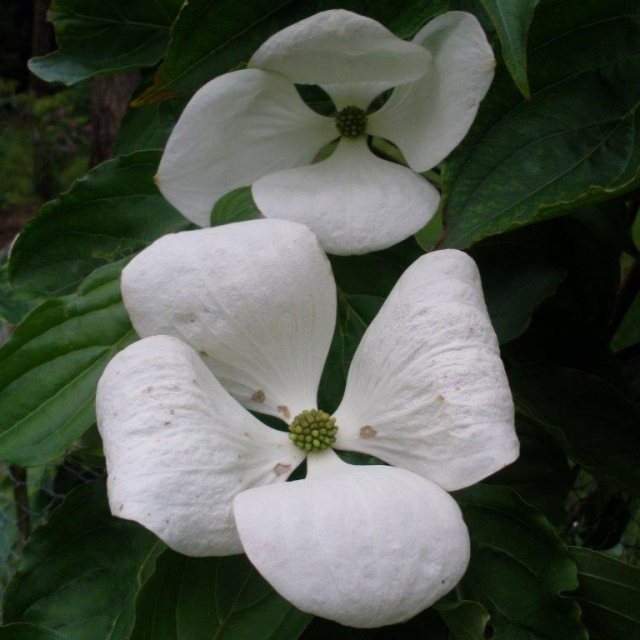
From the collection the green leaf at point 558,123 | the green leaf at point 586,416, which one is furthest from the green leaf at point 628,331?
the green leaf at point 558,123

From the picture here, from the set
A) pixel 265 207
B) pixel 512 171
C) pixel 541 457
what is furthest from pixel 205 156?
pixel 541 457

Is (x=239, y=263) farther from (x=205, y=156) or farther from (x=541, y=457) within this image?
(x=541, y=457)

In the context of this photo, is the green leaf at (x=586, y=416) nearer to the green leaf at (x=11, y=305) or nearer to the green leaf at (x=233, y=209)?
the green leaf at (x=233, y=209)

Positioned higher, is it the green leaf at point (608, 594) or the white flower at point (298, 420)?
the white flower at point (298, 420)

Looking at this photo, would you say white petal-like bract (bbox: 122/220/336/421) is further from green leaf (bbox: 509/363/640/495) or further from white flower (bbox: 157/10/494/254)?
green leaf (bbox: 509/363/640/495)

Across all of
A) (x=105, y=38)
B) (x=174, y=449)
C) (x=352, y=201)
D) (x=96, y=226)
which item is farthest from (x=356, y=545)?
(x=105, y=38)

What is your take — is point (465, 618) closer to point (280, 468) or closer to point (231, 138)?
point (280, 468)
